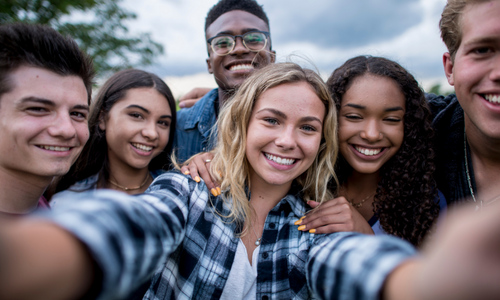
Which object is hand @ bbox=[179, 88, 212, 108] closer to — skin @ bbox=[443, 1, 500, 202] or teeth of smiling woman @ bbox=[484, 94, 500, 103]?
skin @ bbox=[443, 1, 500, 202]

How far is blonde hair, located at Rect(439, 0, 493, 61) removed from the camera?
2.07m

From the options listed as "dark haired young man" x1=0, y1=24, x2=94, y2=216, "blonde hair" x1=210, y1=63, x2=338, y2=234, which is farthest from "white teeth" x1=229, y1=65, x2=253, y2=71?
"dark haired young man" x1=0, y1=24, x2=94, y2=216

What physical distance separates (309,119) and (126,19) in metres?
15.9

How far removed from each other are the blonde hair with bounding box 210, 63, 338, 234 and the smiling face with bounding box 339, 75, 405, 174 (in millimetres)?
230

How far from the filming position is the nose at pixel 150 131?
8.86ft

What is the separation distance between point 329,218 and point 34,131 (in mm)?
1723

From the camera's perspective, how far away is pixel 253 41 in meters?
3.46

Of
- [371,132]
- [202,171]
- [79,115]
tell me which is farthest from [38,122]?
[371,132]

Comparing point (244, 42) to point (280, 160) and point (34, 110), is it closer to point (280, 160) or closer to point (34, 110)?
point (280, 160)

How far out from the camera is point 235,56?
344 centimetres

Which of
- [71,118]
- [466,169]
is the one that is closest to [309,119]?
[466,169]

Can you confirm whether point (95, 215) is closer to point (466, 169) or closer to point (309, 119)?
point (309, 119)

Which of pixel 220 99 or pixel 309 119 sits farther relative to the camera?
pixel 220 99

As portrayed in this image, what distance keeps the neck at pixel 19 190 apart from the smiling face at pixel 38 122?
3cm
